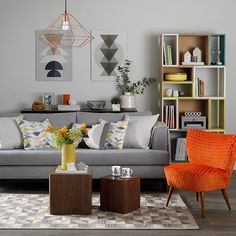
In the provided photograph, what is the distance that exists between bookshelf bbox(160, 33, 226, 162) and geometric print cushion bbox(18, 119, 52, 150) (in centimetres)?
179

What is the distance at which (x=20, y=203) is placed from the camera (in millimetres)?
5680

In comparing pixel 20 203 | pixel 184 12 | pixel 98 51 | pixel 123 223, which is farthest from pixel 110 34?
pixel 123 223

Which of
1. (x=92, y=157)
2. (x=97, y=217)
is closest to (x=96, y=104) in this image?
(x=92, y=157)

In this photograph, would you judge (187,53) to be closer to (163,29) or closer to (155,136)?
(163,29)

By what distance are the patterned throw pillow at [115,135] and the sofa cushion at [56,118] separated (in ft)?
2.04

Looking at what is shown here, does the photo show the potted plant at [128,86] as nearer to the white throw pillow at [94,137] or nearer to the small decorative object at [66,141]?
the white throw pillow at [94,137]

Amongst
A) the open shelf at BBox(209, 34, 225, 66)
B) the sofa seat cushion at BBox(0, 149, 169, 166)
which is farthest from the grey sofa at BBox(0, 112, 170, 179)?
the open shelf at BBox(209, 34, 225, 66)

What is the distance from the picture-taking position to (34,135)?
21.6 feet

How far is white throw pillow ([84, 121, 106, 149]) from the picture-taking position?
6.55 m

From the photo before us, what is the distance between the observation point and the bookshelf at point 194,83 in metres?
7.59

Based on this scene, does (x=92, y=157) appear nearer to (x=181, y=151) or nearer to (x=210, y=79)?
(x=181, y=151)

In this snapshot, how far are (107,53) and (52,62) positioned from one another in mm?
783

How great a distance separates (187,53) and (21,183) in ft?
9.31

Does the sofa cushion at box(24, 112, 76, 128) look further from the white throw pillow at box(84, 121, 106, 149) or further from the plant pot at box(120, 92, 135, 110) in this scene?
the plant pot at box(120, 92, 135, 110)
